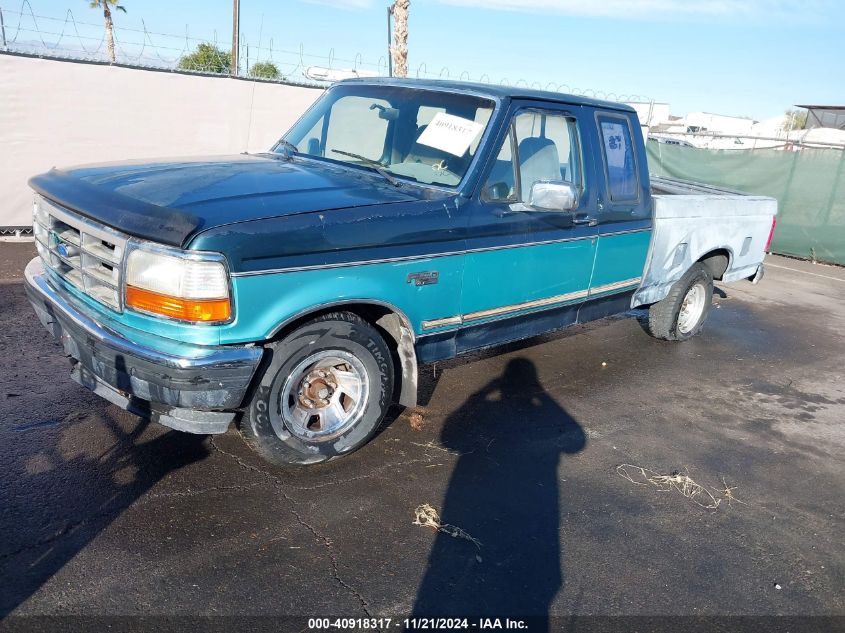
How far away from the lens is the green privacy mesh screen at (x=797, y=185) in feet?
40.9

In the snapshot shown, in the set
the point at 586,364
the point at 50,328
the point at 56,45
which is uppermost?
the point at 56,45

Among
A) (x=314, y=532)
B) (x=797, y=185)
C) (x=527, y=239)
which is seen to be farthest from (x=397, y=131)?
(x=797, y=185)

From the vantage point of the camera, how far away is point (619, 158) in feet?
17.5

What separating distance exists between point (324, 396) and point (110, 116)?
23.1 feet

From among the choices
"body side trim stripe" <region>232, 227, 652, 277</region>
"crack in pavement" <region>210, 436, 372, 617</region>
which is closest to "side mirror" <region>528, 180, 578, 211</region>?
"body side trim stripe" <region>232, 227, 652, 277</region>

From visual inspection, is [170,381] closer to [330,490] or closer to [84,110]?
[330,490]

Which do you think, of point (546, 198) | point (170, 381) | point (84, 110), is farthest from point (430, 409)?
point (84, 110)

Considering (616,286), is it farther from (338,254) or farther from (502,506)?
(338,254)

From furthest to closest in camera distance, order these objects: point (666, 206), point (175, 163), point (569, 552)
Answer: point (666, 206)
point (175, 163)
point (569, 552)

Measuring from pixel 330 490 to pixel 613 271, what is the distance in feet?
9.72

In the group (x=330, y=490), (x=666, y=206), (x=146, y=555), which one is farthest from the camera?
(x=666, y=206)

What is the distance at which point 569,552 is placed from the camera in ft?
10.9

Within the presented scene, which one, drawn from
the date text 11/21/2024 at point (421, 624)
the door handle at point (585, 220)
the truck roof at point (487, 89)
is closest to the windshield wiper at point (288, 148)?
the truck roof at point (487, 89)

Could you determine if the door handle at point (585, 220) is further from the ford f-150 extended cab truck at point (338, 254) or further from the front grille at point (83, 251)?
the front grille at point (83, 251)
